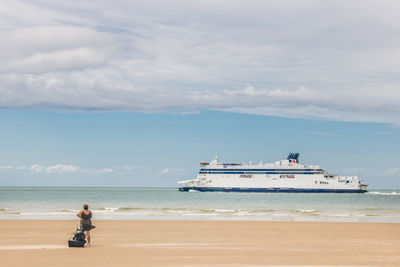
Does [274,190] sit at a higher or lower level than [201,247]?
higher

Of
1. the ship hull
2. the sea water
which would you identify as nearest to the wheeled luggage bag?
the sea water

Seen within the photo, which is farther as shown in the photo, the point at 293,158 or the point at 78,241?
the point at 293,158

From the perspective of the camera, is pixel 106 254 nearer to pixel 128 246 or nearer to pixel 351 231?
pixel 128 246

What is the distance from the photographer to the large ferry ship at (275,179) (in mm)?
113562

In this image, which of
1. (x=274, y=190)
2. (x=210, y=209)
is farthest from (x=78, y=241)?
(x=274, y=190)

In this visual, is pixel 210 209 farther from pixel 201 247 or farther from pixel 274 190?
pixel 274 190

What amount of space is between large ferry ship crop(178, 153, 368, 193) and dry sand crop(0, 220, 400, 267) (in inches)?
3519

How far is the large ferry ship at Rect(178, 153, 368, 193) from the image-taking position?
373 feet

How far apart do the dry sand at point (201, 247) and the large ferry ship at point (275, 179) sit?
8938 cm

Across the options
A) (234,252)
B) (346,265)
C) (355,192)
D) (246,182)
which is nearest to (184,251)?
(234,252)

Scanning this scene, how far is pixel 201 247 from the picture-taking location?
17.1 m

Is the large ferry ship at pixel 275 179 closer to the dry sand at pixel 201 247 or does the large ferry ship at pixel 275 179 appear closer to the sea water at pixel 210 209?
the sea water at pixel 210 209

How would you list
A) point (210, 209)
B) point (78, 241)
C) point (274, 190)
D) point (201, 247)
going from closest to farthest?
point (78, 241) → point (201, 247) → point (210, 209) → point (274, 190)

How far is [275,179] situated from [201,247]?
98125mm
